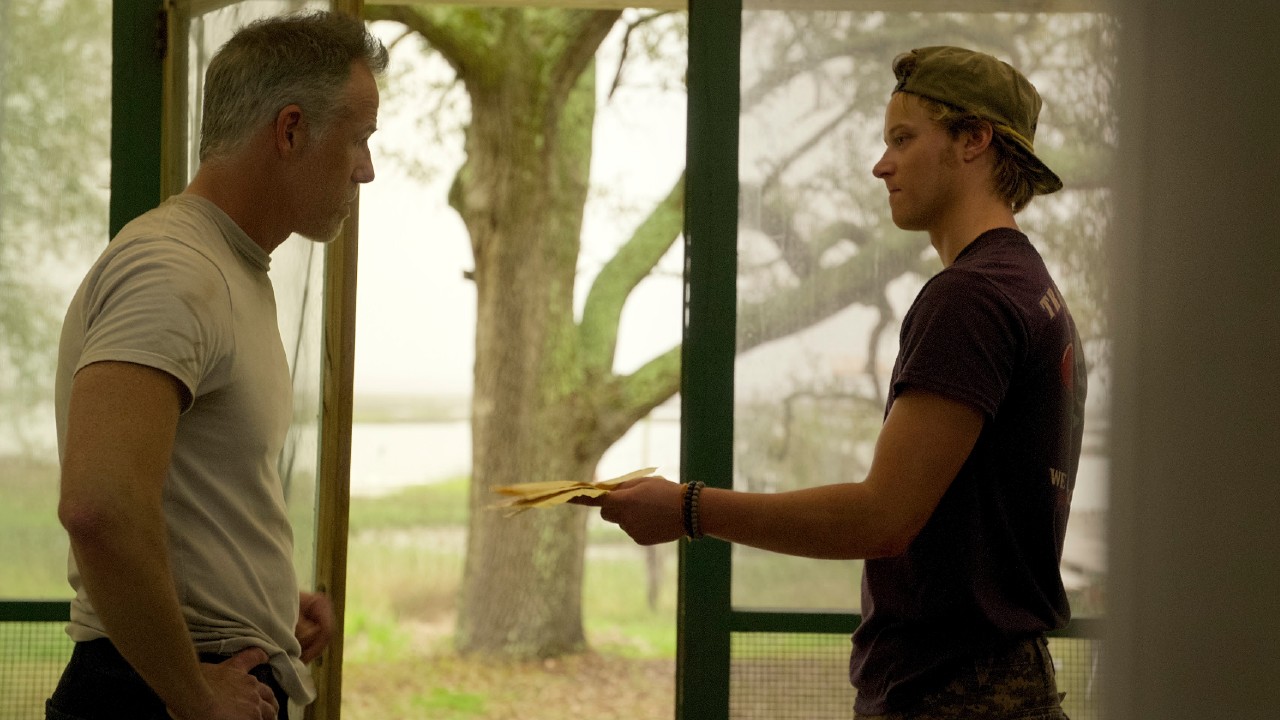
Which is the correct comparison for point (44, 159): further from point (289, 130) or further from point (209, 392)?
point (209, 392)

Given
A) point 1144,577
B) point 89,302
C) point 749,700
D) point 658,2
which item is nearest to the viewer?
point 1144,577

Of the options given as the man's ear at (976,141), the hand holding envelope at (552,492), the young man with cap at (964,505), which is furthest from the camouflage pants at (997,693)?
the man's ear at (976,141)

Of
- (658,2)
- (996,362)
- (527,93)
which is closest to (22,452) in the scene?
(658,2)

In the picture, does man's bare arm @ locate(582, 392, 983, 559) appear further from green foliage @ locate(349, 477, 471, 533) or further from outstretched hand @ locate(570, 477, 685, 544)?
green foliage @ locate(349, 477, 471, 533)

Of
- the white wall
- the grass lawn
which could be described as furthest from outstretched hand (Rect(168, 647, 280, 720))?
the grass lawn

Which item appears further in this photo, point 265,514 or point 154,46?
point 154,46

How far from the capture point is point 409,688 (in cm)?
787

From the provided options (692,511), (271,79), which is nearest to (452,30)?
(271,79)

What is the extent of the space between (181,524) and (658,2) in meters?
2.73

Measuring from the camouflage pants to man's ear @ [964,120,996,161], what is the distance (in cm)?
72

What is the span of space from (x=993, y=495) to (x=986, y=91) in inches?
24.2

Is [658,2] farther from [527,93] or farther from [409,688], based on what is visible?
[409,688]

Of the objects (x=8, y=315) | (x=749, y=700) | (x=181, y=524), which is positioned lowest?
(x=749, y=700)

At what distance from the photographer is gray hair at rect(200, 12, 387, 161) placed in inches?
63.4
